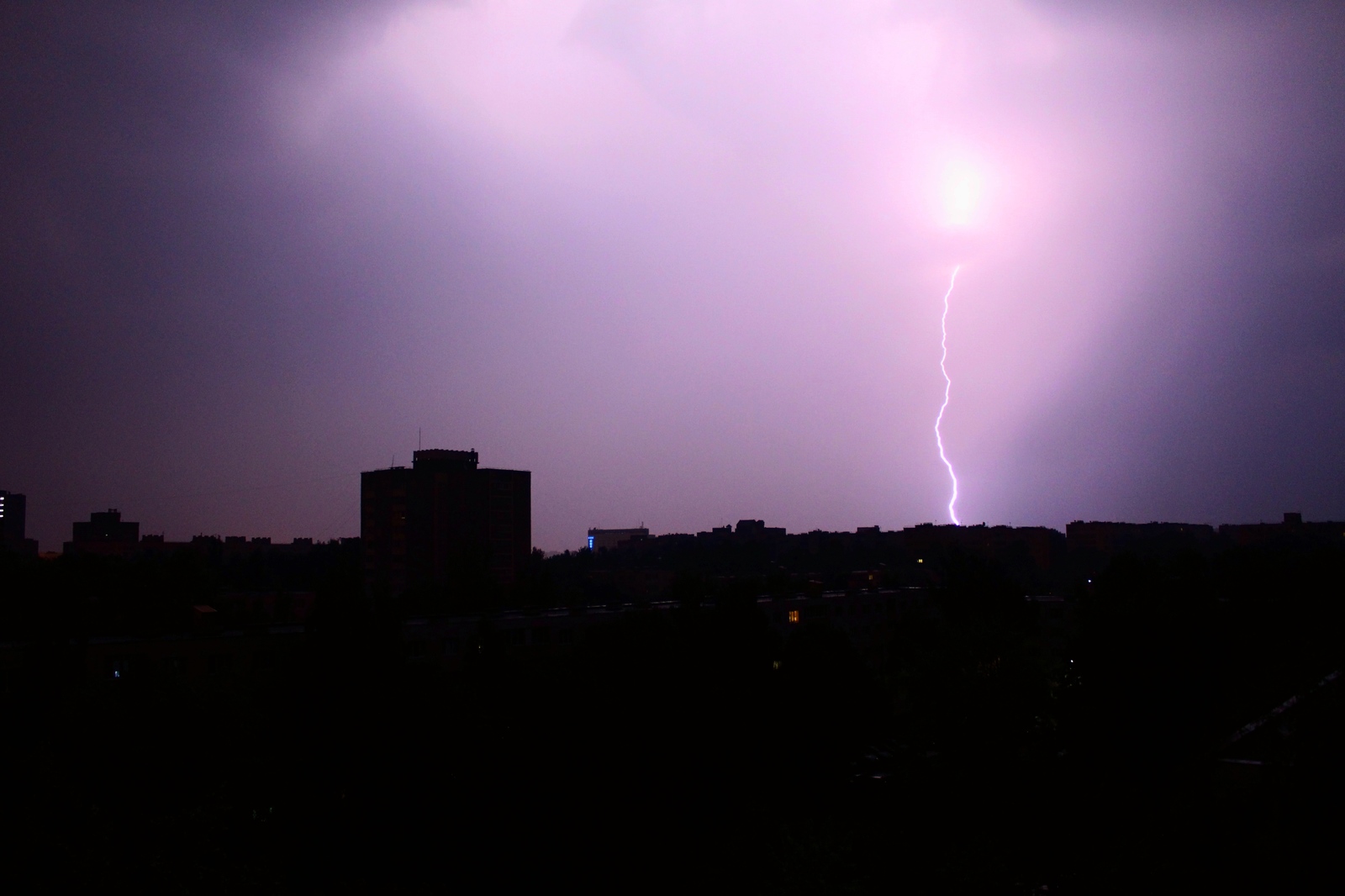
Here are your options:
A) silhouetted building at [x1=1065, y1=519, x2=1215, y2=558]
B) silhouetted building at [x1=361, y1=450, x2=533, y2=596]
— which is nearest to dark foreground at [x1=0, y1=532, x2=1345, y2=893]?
silhouetted building at [x1=361, y1=450, x2=533, y2=596]

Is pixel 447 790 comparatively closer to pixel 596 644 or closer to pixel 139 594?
pixel 596 644

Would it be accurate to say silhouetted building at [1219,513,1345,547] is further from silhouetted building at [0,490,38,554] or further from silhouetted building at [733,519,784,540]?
silhouetted building at [0,490,38,554]

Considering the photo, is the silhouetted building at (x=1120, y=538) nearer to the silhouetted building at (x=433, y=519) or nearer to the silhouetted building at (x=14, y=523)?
the silhouetted building at (x=433, y=519)

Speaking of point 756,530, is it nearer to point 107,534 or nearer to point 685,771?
point 107,534

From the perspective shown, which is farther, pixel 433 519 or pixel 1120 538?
pixel 1120 538

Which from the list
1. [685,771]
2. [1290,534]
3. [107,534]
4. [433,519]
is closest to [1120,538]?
[1290,534]
